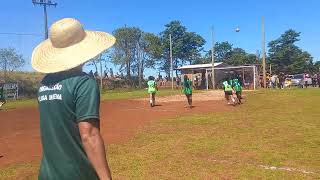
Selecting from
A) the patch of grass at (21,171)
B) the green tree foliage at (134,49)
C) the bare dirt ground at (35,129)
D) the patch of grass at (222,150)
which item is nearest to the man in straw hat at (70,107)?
the patch of grass at (222,150)

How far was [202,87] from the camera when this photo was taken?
52.2 m

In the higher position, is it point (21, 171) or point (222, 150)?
point (222, 150)

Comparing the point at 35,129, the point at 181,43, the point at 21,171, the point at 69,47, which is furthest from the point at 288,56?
the point at 69,47

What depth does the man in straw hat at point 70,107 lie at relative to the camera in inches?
134

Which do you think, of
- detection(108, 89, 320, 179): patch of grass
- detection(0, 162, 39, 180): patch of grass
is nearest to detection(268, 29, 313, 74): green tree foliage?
detection(108, 89, 320, 179): patch of grass

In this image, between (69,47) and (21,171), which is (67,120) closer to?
(69,47)

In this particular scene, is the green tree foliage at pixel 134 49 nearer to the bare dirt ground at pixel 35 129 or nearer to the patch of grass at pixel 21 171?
the bare dirt ground at pixel 35 129

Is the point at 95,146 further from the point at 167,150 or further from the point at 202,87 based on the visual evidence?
the point at 202,87

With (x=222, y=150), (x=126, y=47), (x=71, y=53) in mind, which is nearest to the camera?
(x=71, y=53)

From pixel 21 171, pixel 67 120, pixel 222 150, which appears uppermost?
pixel 67 120

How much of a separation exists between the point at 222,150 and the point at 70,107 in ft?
25.6

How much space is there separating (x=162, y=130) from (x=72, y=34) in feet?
38.6

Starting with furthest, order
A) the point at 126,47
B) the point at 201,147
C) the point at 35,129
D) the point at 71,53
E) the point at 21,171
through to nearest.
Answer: the point at 126,47 < the point at 35,129 < the point at 201,147 < the point at 21,171 < the point at 71,53

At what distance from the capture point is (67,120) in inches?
139
